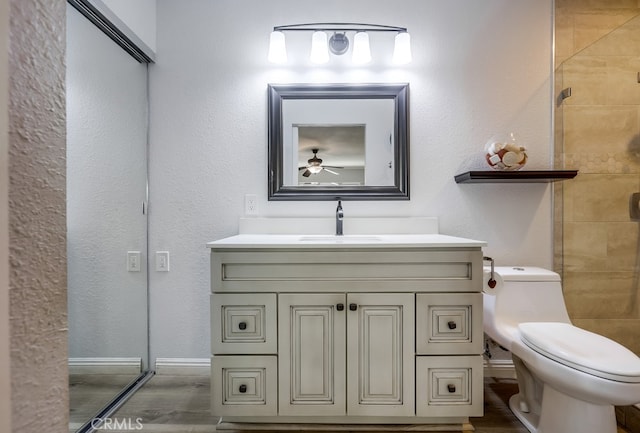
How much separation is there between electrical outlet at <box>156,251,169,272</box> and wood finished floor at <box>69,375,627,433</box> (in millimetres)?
622

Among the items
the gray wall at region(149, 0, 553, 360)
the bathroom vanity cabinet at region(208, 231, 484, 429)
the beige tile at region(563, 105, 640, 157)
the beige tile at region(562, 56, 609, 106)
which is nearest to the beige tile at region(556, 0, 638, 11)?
the gray wall at region(149, 0, 553, 360)

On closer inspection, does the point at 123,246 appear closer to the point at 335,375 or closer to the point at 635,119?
the point at 335,375

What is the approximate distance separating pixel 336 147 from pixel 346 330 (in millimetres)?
1036

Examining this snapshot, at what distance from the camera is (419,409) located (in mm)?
1386

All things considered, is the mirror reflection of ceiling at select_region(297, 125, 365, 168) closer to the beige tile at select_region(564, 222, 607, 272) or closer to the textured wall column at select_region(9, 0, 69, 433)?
the beige tile at select_region(564, 222, 607, 272)

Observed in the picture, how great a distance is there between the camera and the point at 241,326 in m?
1.38

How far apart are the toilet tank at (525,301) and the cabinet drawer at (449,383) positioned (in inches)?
13.2

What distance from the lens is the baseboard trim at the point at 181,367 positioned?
76.5 inches

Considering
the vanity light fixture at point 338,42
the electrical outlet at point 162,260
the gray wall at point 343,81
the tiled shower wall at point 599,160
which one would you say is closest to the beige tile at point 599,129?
the tiled shower wall at point 599,160

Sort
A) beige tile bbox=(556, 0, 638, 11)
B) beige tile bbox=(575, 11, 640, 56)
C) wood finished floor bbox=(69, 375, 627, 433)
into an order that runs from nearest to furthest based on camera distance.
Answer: wood finished floor bbox=(69, 375, 627, 433), beige tile bbox=(575, 11, 640, 56), beige tile bbox=(556, 0, 638, 11)

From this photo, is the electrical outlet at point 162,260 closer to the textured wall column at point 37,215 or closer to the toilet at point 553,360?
the textured wall column at point 37,215

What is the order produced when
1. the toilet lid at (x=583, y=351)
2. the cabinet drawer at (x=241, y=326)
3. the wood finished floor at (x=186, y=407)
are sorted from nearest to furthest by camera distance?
the toilet lid at (x=583, y=351) < the cabinet drawer at (x=241, y=326) < the wood finished floor at (x=186, y=407)

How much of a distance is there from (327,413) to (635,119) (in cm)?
215

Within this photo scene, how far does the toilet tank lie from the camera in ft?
5.41
